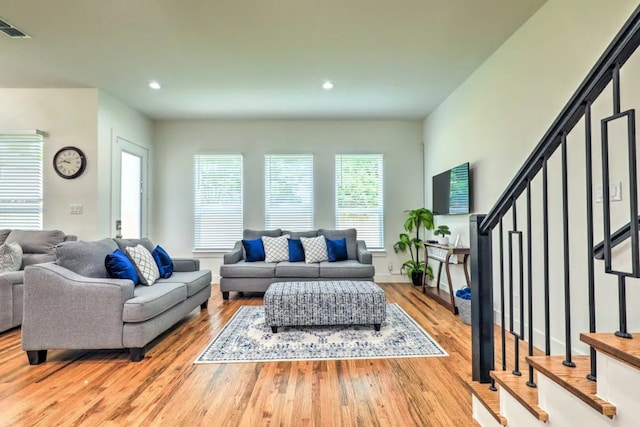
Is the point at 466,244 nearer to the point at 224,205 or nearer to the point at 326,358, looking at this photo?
the point at 326,358

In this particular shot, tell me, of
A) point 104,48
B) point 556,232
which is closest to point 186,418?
point 556,232

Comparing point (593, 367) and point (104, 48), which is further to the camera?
point (104, 48)

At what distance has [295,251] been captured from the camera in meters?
5.03

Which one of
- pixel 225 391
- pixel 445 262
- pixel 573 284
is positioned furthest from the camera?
pixel 445 262

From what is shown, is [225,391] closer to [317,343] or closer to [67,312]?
[317,343]

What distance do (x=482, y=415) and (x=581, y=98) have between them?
158 centimetres

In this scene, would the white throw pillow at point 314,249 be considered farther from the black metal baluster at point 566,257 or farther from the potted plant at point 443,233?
the black metal baluster at point 566,257

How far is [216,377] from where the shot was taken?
240 centimetres

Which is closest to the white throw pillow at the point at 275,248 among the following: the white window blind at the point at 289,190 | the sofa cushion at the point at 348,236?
the sofa cushion at the point at 348,236

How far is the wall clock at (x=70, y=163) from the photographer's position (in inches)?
175

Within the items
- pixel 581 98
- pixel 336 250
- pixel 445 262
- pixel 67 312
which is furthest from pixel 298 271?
pixel 581 98

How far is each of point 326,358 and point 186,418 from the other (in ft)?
3.65

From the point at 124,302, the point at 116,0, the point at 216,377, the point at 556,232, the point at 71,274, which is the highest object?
the point at 116,0

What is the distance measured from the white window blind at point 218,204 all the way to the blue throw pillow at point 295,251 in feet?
4.25
